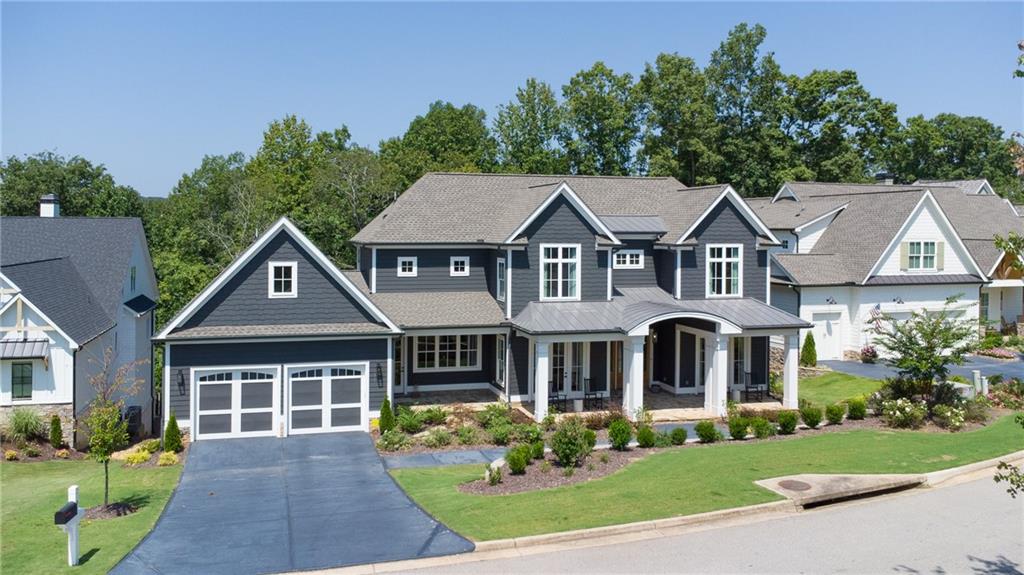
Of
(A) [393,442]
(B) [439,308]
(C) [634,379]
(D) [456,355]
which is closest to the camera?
(A) [393,442]

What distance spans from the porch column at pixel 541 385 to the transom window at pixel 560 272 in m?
3.22

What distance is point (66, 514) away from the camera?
14133 mm

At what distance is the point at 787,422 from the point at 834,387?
26.9 feet

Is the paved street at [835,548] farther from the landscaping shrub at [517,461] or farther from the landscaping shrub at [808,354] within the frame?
the landscaping shrub at [808,354]

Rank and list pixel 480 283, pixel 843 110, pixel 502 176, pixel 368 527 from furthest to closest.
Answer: pixel 843 110, pixel 502 176, pixel 480 283, pixel 368 527

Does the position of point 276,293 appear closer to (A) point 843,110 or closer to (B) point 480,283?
(B) point 480,283

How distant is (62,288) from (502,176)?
684 inches

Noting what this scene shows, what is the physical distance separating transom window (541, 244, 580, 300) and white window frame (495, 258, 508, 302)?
4.75ft

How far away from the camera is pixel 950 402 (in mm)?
27094

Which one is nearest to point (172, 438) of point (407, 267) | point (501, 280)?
point (407, 267)

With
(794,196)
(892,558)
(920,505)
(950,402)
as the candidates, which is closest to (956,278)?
(794,196)

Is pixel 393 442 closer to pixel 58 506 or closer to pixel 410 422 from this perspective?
pixel 410 422

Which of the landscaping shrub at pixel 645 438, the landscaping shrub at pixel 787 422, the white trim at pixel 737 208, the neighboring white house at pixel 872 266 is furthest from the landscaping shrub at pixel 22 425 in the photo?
the neighboring white house at pixel 872 266

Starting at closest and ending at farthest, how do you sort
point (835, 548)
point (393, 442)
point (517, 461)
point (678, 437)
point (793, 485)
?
1. point (835, 548)
2. point (793, 485)
3. point (517, 461)
4. point (393, 442)
5. point (678, 437)
